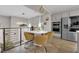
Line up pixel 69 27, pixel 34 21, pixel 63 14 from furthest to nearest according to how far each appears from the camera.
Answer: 1. pixel 63 14
2. pixel 69 27
3. pixel 34 21

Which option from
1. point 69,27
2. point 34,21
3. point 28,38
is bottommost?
point 28,38

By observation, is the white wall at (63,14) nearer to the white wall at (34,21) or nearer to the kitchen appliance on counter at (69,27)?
the kitchen appliance on counter at (69,27)

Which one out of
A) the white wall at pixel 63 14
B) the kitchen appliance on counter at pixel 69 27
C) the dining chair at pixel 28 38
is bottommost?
the dining chair at pixel 28 38

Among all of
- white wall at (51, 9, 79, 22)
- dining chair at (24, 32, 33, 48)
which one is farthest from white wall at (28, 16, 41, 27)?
white wall at (51, 9, 79, 22)

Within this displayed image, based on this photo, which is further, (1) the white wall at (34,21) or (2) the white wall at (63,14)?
(2) the white wall at (63,14)

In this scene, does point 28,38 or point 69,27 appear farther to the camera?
point 69,27

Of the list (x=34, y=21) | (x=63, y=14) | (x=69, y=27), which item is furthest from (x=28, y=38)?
(x=63, y=14)

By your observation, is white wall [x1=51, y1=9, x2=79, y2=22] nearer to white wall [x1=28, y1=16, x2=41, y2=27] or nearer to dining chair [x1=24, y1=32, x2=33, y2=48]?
white wall [x1=28, y1=16, x2=41, y2=27]

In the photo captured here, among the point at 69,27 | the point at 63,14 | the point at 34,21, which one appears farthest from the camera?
the point at 63,14

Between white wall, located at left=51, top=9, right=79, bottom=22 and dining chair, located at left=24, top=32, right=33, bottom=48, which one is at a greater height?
white wall, located at left=51, top=9, right=79, bottom=22

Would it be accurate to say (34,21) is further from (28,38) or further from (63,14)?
(63,14)

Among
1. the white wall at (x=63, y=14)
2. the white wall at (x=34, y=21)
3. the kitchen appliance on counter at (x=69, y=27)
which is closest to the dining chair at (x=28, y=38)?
the white wall at (x=34, y=21)
